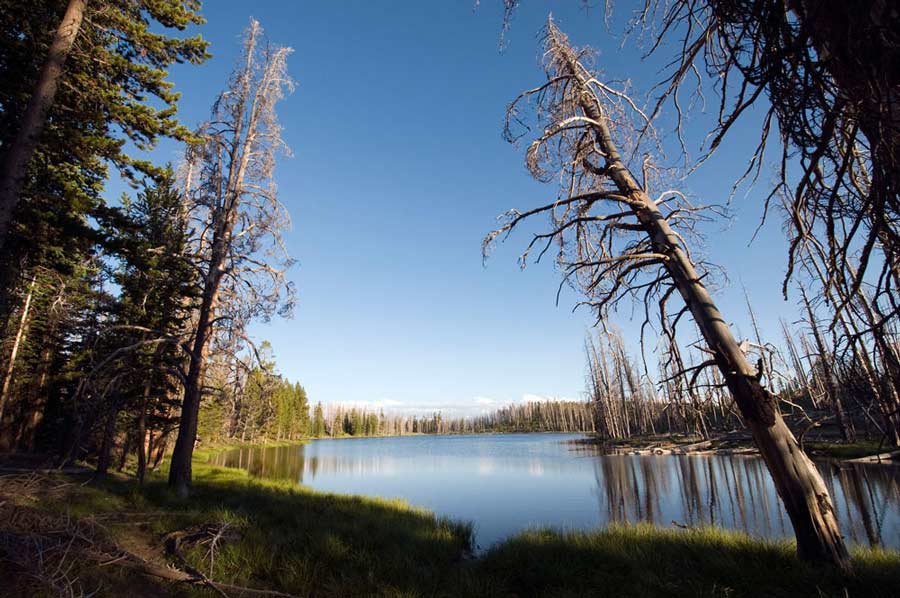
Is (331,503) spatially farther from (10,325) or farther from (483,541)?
(10,325)

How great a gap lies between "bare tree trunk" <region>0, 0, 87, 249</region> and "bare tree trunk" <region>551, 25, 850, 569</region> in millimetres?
9862

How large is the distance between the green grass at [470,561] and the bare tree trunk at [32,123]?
17.9 ft

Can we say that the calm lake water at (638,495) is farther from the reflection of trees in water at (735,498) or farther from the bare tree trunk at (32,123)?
the bare tree trunk at (32,123)

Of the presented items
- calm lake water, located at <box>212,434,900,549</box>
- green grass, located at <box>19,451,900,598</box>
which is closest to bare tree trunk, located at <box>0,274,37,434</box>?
green grass, located at <box>19,451,900,598</box>

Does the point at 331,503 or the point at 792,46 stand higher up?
the point at 792,46

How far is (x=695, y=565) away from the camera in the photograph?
19.9ft

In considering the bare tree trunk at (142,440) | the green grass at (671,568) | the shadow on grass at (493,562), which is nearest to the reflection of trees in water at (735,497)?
the green grass at (671,568)

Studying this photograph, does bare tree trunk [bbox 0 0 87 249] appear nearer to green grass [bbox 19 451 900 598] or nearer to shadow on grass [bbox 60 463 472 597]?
shadow on grass [bbox 60 463 472 597]

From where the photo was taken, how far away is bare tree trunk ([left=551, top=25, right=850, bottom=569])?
4.37 metres

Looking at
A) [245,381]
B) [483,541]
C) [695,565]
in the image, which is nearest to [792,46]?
[695,565]

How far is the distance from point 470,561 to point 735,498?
11.7 meters

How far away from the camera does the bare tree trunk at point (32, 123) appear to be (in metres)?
6.98

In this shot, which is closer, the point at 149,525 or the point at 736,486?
the point at 149,525

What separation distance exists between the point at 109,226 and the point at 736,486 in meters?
22.8
